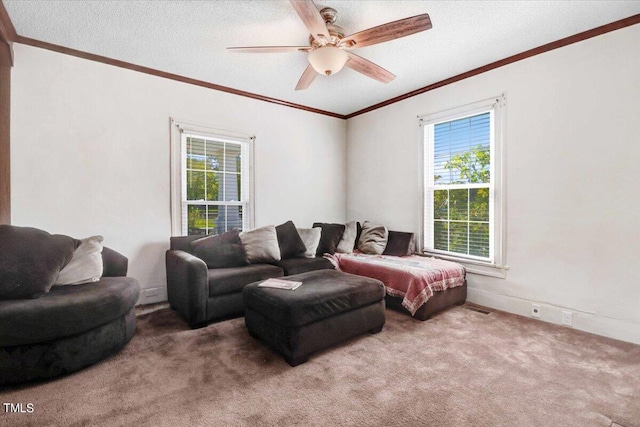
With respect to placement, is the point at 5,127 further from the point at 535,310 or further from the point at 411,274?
the point at 535,310

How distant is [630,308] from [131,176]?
194 inches

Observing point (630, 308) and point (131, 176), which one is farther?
point (131, 176)

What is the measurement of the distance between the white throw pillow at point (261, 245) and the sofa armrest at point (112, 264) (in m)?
1.19

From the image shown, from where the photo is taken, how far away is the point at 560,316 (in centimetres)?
284

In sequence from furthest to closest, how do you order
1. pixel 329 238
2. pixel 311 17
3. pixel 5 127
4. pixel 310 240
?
pixel 329 238, pixel 310 240, pixel 5 127, pixel 311 17

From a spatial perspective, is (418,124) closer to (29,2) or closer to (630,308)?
(630,308)

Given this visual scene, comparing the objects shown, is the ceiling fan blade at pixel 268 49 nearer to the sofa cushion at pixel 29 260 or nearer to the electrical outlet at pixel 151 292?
the sofa cushion at pixel 29 260

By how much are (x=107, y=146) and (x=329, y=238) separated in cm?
283

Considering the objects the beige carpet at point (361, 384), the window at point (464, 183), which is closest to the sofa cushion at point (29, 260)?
the beige carpet at point (361, 384)

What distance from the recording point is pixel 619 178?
2537 millimetres

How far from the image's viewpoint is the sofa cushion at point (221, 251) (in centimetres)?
320

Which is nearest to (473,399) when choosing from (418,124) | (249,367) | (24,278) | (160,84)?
(249,367)

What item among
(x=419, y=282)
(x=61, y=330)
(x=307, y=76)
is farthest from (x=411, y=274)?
(x=61, y=330)

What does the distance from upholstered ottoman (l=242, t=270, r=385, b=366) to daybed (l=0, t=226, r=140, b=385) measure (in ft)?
3.17
